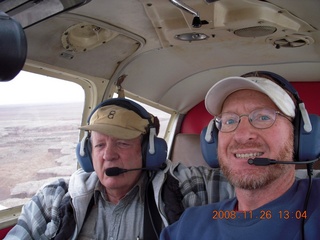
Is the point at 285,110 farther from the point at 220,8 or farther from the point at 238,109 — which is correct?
the point at 220,8

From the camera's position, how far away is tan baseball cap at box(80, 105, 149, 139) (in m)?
2.02

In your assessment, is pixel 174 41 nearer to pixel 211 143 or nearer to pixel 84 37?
pixel 84 37

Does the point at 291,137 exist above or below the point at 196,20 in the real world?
below

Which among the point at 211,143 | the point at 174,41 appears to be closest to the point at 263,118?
the point at 211,143

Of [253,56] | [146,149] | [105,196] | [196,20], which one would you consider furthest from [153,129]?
[253,56]

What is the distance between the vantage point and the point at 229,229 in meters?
1.43

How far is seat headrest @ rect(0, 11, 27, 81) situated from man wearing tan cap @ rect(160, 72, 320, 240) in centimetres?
87

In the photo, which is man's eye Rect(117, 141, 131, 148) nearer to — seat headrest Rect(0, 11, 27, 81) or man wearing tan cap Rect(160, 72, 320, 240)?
man wearing tan cap Rect(160, 72, 320, 240)

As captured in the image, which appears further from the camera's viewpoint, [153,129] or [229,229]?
[153,129]

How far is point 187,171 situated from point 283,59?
1284mm

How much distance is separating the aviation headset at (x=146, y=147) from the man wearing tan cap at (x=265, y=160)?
21.5 inches

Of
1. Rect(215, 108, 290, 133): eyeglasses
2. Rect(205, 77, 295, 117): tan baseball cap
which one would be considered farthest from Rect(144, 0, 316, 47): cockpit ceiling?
Rect(215, 108, 290, 133): eyeglasses

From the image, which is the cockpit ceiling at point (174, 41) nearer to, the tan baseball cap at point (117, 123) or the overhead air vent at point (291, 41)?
the overhead air vent at point (291, 41)

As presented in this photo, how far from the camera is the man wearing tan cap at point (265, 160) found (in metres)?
1.37
